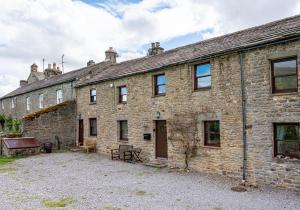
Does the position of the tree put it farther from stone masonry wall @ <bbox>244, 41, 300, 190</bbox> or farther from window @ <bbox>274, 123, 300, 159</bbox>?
window @ <bbox>274, 123, 300, 159</bbox>

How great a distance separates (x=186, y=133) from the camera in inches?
529

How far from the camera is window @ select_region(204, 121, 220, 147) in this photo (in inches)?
487

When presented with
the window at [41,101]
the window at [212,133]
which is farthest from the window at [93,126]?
the window at [212,133]

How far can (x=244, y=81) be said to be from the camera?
11234 millimetres

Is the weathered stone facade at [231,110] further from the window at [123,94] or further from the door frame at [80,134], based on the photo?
the door frame at [80,134]

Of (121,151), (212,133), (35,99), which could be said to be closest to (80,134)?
(121,151)

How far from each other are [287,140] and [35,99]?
25.2 metres

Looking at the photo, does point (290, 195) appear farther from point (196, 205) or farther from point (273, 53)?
point (273, 53)

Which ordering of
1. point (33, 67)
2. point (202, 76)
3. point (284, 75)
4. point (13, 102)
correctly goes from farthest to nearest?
point (33, 67) → point (13, 102) → point (202, 76) → point (284, 75)

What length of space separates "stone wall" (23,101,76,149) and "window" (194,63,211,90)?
41.7ft

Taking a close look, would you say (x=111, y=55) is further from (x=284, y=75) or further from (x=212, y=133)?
(x=284, y=75)

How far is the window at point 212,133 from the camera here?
40.5ft

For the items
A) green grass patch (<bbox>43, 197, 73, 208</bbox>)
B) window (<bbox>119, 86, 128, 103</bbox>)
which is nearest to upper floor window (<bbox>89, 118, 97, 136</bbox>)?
window (<bbox>119, 86, 128, 103</bbox>)

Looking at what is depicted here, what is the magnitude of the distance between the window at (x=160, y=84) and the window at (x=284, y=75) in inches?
238
